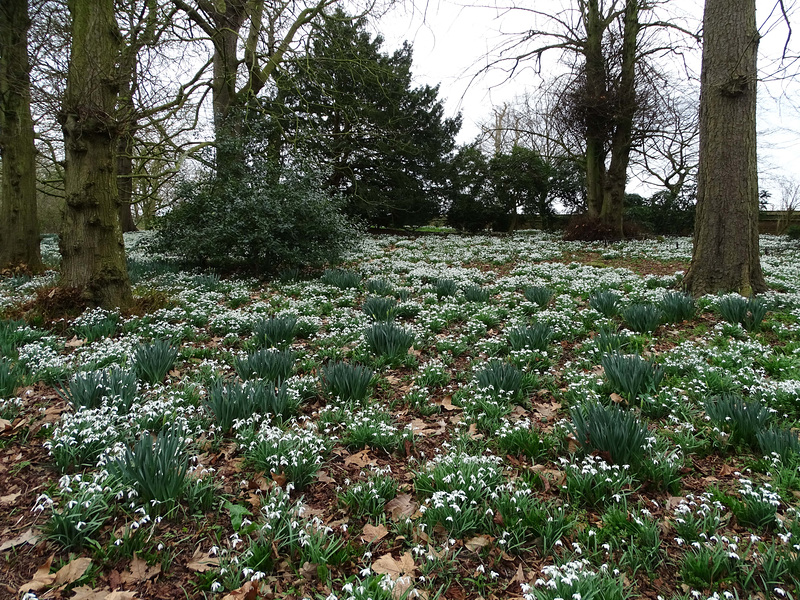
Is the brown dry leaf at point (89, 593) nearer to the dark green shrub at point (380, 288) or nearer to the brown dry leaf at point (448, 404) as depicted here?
the brown dry leaf at point (448, 404)

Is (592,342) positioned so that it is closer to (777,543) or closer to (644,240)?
(777,543)

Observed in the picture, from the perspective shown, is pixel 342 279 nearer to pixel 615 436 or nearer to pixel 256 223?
pixel 256 223

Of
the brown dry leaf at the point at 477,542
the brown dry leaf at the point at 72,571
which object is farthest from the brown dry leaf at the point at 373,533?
the brown dry leaf at the point at 72,571

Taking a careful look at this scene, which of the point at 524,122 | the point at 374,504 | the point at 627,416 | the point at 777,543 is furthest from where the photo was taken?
the point at 524,122

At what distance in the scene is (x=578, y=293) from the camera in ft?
22.8

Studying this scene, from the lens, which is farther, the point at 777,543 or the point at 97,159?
the point at 97,159

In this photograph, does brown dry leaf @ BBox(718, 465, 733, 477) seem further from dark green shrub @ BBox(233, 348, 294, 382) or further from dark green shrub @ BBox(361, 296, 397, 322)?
dark green shrub @ BBox(361, 296, 397, 322)

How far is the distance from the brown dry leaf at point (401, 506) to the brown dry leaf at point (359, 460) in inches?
13.5

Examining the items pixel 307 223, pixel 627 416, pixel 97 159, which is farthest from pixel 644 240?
pixel 97 159

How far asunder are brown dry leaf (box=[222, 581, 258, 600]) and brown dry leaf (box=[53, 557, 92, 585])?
2.09 ft

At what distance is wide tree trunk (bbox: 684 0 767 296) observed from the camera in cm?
561

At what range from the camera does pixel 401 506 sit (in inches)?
94.3

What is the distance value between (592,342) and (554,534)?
2865 millimetres

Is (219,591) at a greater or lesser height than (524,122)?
lesser
